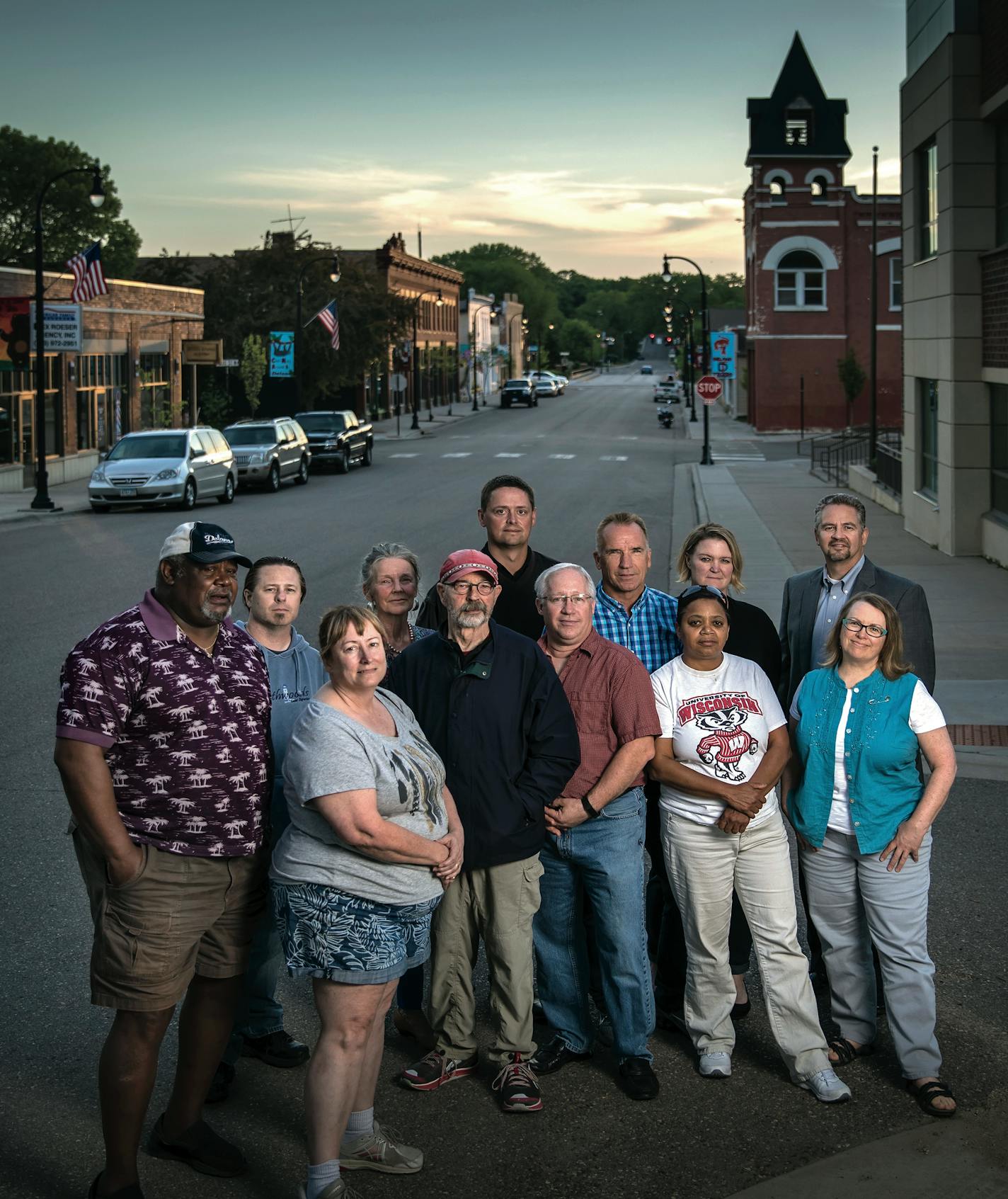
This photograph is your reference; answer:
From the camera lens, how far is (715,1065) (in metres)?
5.46

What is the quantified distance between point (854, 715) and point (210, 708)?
8.08 ft

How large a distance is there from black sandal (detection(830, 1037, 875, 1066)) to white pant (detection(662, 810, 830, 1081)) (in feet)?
0.23

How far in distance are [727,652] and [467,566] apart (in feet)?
4.52

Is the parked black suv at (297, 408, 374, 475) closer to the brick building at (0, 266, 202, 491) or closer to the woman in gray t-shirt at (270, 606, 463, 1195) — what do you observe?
the brick building at (0, 266, 202, 491)

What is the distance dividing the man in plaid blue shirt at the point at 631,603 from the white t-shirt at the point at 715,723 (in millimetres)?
520

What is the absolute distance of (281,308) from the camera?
61.3 m

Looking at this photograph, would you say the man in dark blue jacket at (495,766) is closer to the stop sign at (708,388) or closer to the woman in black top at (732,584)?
the woman in black top at (732,584)

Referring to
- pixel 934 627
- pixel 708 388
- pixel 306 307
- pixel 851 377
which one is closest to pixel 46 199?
pixel 306 307

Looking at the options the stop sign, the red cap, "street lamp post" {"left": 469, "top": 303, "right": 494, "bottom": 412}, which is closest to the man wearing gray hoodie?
the red cap

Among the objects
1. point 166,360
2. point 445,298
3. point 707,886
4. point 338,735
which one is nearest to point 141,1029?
point 338,735

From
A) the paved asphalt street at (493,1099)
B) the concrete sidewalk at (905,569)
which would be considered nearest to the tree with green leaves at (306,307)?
the concrete sidewalk at (905,569)

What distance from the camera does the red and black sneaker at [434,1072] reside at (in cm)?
538

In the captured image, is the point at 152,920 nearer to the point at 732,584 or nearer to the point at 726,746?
the point at 726,746

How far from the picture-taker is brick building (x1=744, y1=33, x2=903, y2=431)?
60.4 metres
